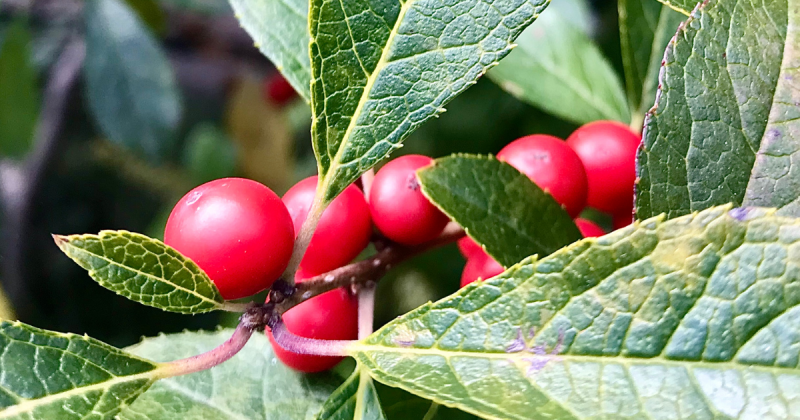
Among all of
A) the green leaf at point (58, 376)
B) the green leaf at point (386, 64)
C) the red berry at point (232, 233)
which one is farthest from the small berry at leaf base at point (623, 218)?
the green leaf at point (58, 376)

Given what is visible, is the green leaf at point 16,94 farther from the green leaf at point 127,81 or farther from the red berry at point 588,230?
the red berry at point 588,230

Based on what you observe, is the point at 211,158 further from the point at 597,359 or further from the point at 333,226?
the point at 597,359

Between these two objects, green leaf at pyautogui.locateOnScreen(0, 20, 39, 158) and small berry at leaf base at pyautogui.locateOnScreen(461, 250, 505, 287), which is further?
green leaf at pyautogui.locateOnScreen(0, 20, 39, 158)

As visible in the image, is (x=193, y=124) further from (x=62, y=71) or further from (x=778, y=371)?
(x=778, y=371)

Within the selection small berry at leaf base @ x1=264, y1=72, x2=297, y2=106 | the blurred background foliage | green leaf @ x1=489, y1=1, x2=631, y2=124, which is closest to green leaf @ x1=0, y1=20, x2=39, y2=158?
the blurred background foliage

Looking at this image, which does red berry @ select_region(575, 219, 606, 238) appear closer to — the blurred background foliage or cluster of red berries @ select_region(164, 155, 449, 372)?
cluster of red berries @ select_region(164, 155, 449, 372)

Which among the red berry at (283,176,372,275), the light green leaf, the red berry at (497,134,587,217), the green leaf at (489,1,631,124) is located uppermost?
the light green leaf

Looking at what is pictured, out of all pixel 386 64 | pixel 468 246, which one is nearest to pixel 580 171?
pixel 468 246
